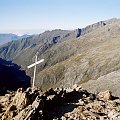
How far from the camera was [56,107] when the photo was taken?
1305 inches

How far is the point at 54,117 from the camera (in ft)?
96.9

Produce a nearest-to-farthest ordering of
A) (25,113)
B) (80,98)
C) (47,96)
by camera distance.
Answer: (25,113) < (47,96) < (80,98)

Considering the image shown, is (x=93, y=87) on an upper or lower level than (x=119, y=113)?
lower

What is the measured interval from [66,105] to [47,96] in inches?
99.5

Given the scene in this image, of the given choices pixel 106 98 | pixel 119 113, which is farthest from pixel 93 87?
pixel 119 113

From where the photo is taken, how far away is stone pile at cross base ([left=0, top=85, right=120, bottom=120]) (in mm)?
28973

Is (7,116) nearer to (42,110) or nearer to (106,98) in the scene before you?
(42,110)

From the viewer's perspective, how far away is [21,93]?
33.7 m

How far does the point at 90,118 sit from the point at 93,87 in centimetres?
9081

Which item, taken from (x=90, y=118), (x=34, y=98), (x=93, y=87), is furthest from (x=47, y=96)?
(x=93, y=87)

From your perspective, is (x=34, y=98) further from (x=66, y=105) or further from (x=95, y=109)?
(x=95, y=109)

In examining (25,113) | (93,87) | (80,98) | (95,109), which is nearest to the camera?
(25,113)

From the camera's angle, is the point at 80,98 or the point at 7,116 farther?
the point at 80,98

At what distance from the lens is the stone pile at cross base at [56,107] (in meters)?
29.0
